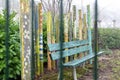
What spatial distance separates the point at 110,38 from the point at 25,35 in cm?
708

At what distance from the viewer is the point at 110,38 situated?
11227 mm

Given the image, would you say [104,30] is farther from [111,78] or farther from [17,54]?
[17,54]

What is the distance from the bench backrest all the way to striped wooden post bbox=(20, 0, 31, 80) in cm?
64

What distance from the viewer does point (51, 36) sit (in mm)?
6094

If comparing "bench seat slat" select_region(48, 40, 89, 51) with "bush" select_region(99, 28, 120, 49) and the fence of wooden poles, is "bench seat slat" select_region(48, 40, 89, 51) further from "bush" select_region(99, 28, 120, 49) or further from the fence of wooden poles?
"bush" select_region(99, 28, 120, 49)

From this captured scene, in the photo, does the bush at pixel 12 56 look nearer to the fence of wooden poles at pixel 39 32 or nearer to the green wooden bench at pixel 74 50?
the fence of wooden poles at pixel 39 32

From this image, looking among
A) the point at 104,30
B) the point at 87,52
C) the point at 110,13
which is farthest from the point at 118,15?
the point at 87,52

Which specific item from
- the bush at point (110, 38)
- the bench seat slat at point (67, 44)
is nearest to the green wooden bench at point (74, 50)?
the bench seat slat at point (67, 44)

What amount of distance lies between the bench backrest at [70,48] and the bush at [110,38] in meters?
3.86

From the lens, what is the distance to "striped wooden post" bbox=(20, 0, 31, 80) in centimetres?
447

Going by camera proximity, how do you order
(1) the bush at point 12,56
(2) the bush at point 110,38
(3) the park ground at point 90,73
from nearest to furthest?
1. (1) the bush at point 12,56
2. (3) the park ground at point 90,73
3. (2) the bush at point 110,38

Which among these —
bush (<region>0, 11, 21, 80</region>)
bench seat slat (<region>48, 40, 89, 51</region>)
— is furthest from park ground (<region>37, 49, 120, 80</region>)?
bush (<region>0, 11, 21, 80</region>)

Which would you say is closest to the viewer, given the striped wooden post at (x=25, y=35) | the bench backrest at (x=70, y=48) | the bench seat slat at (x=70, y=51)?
the striped wooden post at (x=25, y=35)

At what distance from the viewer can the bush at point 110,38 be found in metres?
11.1
